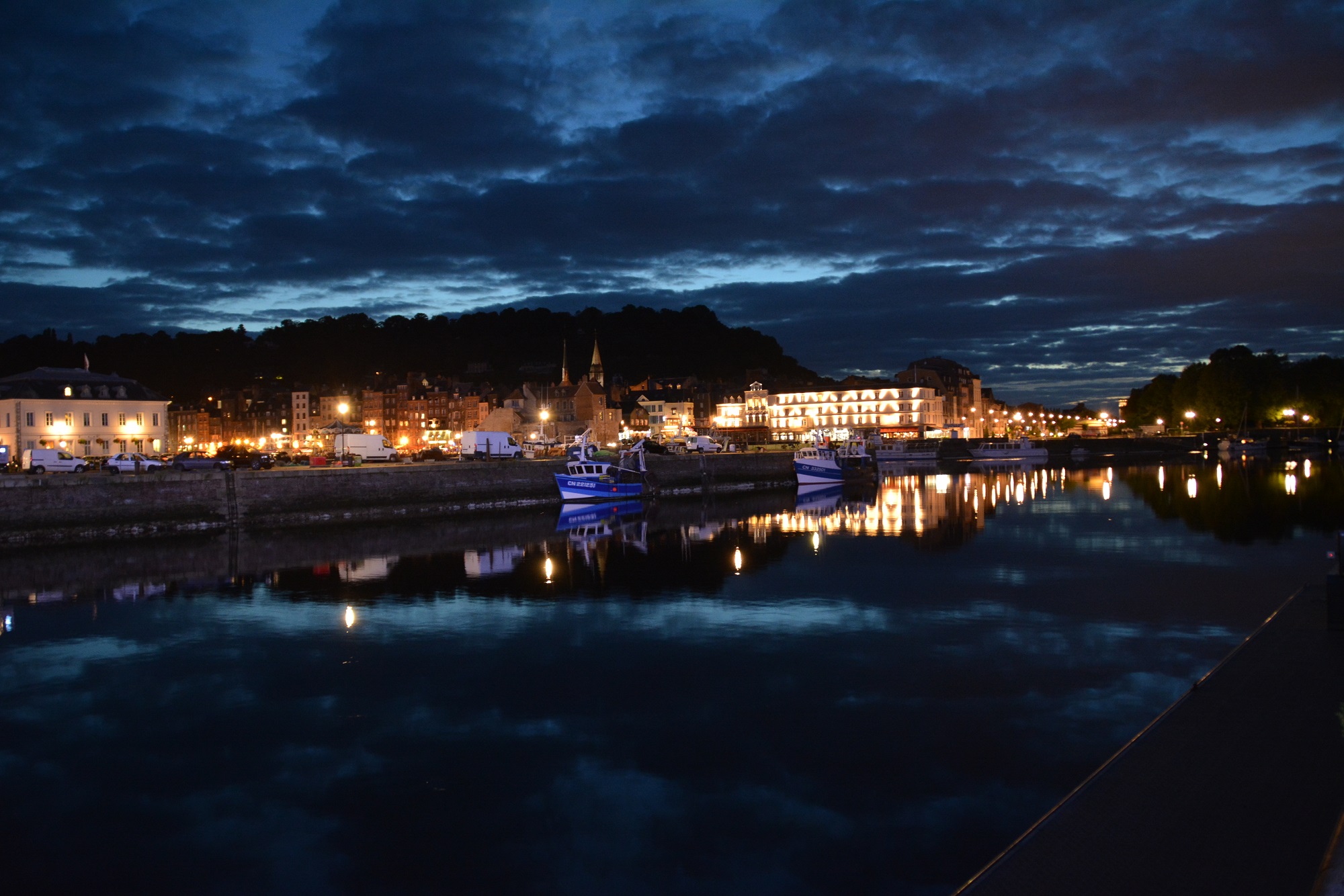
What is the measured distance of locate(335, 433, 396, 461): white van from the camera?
5475 cm

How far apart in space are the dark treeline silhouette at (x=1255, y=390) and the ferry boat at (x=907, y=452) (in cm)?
3556

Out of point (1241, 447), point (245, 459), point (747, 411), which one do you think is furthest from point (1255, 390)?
point (245, 459)

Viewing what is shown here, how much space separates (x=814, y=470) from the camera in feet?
221

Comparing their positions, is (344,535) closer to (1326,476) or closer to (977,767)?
(977,767)

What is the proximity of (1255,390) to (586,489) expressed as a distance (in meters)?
98.4

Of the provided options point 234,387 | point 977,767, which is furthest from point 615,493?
point 234,387

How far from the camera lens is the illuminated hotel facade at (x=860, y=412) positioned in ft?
457

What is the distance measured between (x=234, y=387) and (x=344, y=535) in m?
140

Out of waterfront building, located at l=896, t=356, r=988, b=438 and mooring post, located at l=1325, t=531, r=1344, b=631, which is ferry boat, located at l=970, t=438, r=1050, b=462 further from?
mooring post, located at l=1325, t=531, r=1344, b=631

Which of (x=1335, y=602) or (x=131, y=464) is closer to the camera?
(x=1335, y=602)

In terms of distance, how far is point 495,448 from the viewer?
63.7 metres

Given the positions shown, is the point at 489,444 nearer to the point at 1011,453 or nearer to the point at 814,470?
the point at 814,470

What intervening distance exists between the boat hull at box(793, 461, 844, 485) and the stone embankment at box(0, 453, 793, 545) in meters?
20.4

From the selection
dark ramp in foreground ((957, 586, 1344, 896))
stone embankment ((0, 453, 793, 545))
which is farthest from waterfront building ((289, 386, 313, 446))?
dark ramp in foreground ((957, 586, 1344, 896))
